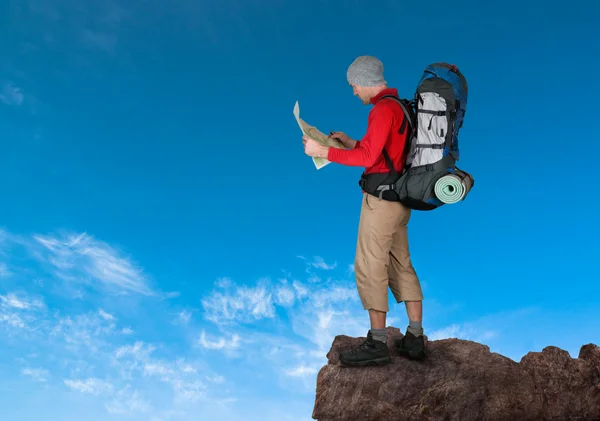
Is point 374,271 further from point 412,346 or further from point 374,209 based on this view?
point 412,346

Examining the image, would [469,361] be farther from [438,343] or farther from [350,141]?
[350,141]

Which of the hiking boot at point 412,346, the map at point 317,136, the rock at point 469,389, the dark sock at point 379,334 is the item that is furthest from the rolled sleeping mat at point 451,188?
the rock at point 469,389

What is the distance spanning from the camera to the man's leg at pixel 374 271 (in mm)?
7504

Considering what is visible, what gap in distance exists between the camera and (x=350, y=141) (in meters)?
8.23

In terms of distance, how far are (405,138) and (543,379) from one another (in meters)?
3.28

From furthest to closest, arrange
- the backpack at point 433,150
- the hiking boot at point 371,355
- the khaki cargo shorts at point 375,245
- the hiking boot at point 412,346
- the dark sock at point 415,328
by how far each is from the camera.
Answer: the dark sock at point 415,328 → the hiking boot at point 412,346 → the hiking boot at point 371,355 → the khaki cargo shorts at point 375,245 → the backpack at point 433,150

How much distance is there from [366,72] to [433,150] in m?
1.28

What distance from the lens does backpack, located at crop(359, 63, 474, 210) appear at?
23.6 feet

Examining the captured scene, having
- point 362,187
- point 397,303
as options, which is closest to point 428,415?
point 397,303

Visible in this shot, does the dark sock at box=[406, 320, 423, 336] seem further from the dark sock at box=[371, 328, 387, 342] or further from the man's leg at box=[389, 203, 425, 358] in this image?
the dark sock at box=[371, 328, 387, 342]

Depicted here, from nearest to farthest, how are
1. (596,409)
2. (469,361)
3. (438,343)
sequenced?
(596,409)
(469,361)
(438,343)

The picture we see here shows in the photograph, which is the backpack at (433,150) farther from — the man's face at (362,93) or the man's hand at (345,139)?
the man's hand at (345,139)

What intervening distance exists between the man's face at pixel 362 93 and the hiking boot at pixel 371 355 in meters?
2.95

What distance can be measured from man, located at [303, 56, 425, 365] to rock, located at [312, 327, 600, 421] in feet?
0.91
